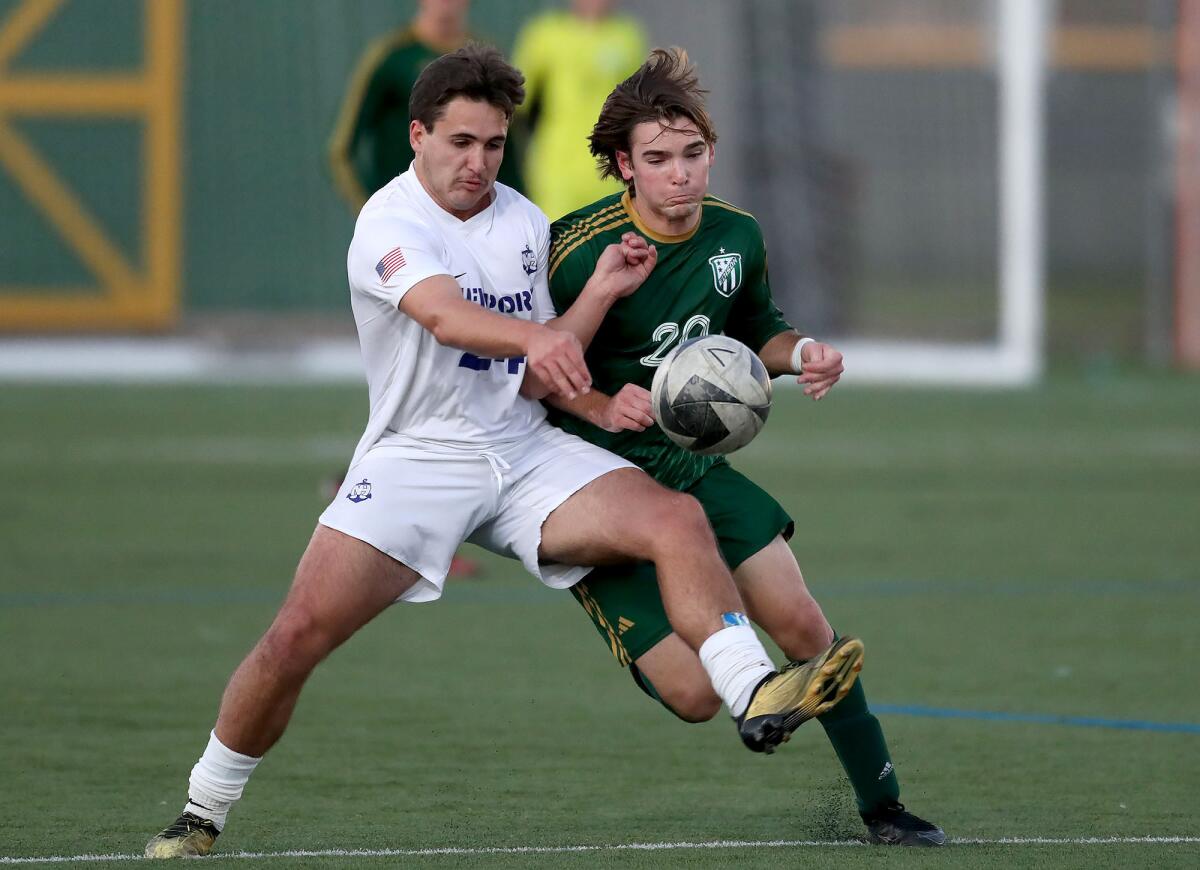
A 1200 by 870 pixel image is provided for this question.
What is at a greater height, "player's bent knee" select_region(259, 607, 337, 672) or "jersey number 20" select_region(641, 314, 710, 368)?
"jersey number 20" select_region(641, 314, 710, 368)

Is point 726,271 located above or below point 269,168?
above

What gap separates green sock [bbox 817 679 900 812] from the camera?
5.16 metres

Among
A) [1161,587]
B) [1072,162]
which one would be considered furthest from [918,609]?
[1072,162]

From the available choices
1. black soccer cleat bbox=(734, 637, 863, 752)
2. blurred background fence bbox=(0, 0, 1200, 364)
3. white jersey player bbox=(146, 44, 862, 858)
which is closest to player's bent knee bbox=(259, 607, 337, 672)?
white jersey player bbox=(146, 44, 862, 858)

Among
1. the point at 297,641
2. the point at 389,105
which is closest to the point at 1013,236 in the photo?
the point at 389,105

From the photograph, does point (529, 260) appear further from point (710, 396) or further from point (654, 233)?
point (710, 396)

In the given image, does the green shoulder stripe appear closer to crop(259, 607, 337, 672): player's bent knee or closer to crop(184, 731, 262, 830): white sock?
crop(259, 607, 337, 672): player's bent knee

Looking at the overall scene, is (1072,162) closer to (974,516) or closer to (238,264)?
(238,264)

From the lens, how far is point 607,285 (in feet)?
16.7

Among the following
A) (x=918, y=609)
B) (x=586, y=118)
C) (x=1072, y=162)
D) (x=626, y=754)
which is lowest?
(x=1072, y=162)

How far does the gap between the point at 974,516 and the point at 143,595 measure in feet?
15.4

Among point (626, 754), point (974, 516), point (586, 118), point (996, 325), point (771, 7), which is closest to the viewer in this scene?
point (626, 754)

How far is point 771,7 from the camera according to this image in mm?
22062

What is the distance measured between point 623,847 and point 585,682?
234cm
